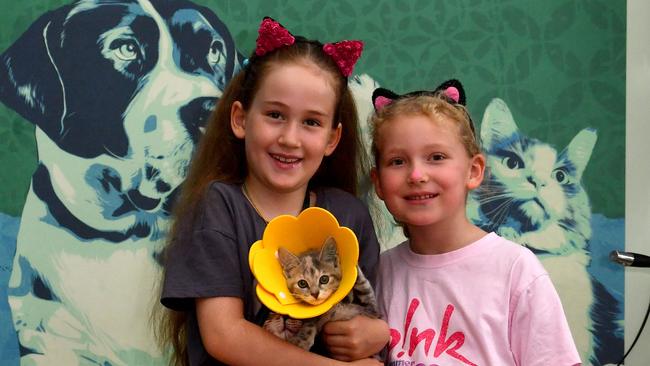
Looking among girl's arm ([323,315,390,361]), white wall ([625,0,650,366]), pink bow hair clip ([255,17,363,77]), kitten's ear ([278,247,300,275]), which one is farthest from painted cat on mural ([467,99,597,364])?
kitten's ear ([278,247,300,275])

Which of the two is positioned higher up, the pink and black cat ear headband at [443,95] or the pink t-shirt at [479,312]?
the pink and black cat ear headband at [443,95]

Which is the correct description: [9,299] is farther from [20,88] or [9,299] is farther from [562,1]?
[562,1]

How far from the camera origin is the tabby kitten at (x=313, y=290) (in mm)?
1091

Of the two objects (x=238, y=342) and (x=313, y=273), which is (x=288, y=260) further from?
(x=238, y=342)

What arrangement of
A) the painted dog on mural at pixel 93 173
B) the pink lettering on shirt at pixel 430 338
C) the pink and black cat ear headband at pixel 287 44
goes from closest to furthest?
the pink lettering on shirt at pixel 430 338 → the pink and black cat ear headband at pixel 287 44 → the painted dog on mural at pixel 93 173

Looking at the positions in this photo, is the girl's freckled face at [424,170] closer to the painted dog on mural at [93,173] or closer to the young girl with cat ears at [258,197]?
the young girl with cat ears at [258,197]

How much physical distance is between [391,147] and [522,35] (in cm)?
94

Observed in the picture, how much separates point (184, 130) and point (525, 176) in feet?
3.33

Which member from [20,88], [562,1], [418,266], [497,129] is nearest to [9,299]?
[20,88]

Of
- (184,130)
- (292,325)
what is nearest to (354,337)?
(292,325)

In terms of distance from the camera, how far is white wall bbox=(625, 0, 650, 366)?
200 centimetres

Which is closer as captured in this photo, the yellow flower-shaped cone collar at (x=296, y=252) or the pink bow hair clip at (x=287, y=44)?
the yellow flower-shaped cone collar at (x=296, y=252)

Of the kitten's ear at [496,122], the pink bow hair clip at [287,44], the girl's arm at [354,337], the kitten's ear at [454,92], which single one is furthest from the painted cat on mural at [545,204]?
the girl's arm at [354,337]

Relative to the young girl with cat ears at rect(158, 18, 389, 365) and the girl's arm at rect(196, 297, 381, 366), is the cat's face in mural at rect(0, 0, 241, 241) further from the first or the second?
the girl's arm at rect(196, 297, 381, 366)
